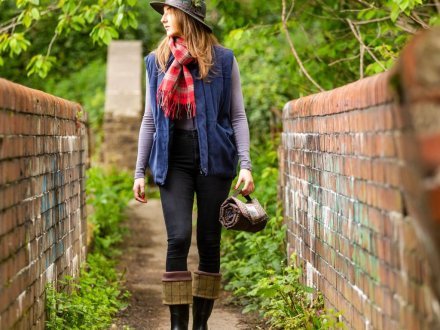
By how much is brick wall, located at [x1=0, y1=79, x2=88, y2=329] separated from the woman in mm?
573

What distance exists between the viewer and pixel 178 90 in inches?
192

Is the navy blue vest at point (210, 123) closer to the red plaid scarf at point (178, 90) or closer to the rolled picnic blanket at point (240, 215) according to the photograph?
the red plaid scarf at point (178, 90)

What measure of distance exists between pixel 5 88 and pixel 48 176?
135 cm

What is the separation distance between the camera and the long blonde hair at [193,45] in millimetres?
4910

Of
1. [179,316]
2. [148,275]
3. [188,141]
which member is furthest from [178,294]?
[148,275]

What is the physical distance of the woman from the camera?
485cm

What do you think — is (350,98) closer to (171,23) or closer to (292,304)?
(171,23)

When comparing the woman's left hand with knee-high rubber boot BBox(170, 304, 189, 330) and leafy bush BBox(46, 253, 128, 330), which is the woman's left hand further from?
leafy bush BBox(46, 253, 128, 330)

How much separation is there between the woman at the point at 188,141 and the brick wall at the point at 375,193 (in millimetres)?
569

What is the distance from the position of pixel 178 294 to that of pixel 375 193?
1672mm

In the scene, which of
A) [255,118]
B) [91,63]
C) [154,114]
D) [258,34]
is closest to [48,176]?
[154,114]

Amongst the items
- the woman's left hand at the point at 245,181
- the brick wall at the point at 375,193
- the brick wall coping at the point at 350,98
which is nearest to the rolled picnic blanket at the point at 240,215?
the woman's left hand at the point at 245,181

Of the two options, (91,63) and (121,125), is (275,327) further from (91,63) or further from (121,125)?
(91,63)

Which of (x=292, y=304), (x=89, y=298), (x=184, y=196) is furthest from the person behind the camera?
(x=89, y=298)
